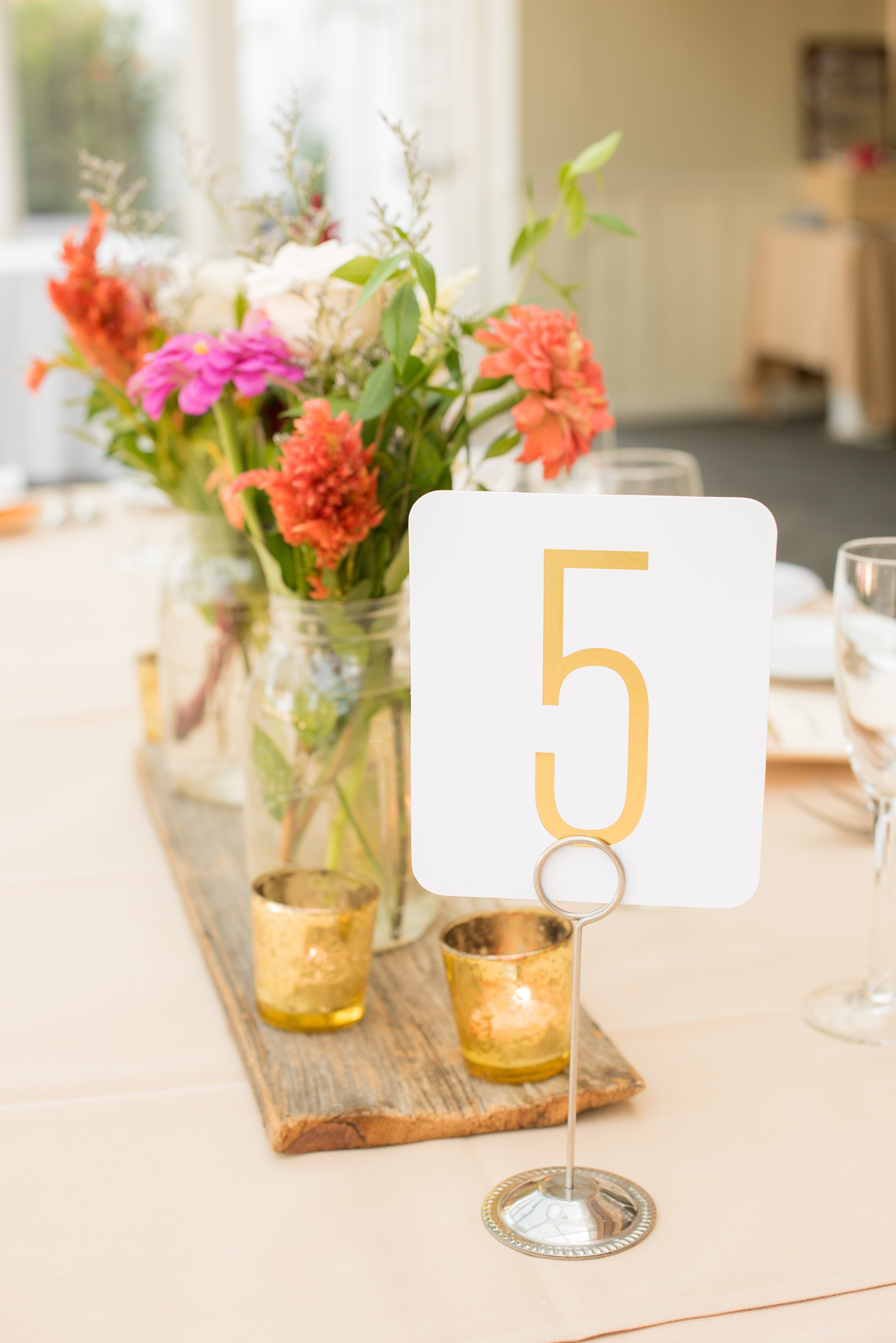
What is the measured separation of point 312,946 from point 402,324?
0.32 metres

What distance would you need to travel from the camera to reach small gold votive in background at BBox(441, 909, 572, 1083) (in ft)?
2.10

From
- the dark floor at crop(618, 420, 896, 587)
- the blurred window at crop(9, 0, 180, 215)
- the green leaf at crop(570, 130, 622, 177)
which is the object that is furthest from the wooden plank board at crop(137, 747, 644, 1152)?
the blurred window at crop(9, 0, 180, 215)

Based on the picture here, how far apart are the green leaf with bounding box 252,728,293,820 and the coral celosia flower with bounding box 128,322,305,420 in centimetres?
20

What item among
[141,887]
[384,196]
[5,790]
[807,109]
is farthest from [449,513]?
[807,109]

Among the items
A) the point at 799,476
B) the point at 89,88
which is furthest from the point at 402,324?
the point at 89,88

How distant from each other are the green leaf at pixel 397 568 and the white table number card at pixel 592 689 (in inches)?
8.7

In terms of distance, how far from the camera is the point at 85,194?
0.91m

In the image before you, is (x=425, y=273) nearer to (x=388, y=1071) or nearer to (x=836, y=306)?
(x=388, y=1071)

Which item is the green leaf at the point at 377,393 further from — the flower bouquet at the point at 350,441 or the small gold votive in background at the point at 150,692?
the small gold votive in background at the point at 150,692

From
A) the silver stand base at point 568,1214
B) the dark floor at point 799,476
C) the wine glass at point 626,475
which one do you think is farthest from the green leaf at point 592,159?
the dark floor at point 799,476

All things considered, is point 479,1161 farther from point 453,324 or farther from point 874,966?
point 453,324

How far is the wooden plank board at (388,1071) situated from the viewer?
2.07ft

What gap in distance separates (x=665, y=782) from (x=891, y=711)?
0.21 metres

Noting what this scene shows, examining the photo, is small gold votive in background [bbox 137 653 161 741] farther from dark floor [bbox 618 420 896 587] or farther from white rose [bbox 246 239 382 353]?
dark floor [bbox 618 420 896 587]
